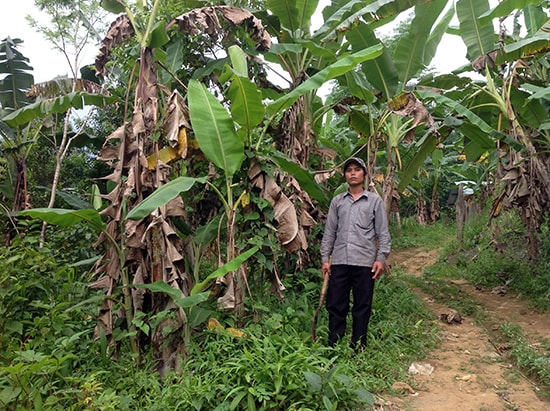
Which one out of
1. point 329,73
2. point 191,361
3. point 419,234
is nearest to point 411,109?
point 329,73

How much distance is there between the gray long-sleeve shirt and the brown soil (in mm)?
1057

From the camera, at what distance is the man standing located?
12.6 feet

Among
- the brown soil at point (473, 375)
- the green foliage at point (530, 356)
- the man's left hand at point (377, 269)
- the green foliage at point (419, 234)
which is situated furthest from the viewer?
the green foliage at point (419, 234)

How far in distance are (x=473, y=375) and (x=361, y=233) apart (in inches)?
59.8

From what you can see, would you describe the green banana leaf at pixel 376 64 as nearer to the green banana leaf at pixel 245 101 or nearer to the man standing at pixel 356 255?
the man standing at pixel 356 255

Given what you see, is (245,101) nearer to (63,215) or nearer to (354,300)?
(63,215)

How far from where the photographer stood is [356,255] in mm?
3838

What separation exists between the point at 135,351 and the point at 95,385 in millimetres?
814

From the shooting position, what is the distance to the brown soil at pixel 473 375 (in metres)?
3.27

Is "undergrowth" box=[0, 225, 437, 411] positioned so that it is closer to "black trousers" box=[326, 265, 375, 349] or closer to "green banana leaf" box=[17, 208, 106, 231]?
"black trousers" box=[326, 265, 375, 349]

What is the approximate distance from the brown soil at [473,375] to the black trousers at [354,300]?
0.57m

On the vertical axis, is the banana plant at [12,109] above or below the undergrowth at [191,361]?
above

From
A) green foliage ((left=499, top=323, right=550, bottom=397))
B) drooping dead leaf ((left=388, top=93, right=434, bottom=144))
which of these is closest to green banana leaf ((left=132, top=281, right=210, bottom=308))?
green foliage ((left=499, top=323, right=550, bottom=397))

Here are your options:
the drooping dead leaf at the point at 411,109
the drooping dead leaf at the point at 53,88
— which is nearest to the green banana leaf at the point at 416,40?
the drooping dead leaf at the point at 411,109
